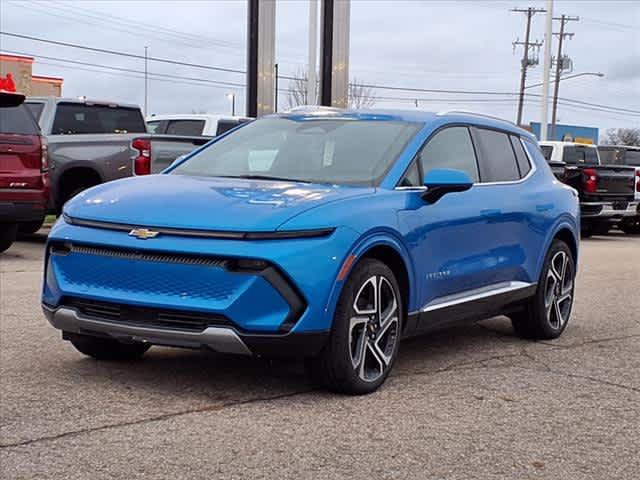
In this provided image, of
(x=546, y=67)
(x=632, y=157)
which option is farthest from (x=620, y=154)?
(x=546, y=67)

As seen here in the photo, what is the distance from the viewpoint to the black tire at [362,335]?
18.4 feet

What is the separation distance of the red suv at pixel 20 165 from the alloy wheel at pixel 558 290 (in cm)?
673

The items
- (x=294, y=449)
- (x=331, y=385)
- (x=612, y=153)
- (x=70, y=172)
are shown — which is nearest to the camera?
(x=294, y=449)

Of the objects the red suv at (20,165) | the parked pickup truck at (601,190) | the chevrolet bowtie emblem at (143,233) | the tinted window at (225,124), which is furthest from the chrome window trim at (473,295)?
the parked pickup truck at (601,190)

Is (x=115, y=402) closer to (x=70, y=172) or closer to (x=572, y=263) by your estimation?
(x=572, y=263)

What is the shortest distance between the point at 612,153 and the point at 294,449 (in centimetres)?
2435

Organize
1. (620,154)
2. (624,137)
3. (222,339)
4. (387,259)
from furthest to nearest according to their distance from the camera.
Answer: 1. (624,137)
2. (620,154)
3. (387,259)
4. (222,339)

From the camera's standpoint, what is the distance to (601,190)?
2080 centimetres

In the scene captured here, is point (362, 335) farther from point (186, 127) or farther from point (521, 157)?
point (186, 127)

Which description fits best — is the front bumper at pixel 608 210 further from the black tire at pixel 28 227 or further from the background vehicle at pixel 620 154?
the black tire at pixel 28 227

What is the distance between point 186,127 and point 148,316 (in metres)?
13.7

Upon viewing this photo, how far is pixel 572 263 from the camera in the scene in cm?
842

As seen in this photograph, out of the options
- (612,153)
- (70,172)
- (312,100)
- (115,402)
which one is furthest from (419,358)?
(612,153)

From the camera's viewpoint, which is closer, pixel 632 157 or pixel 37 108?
pixel 37 108
